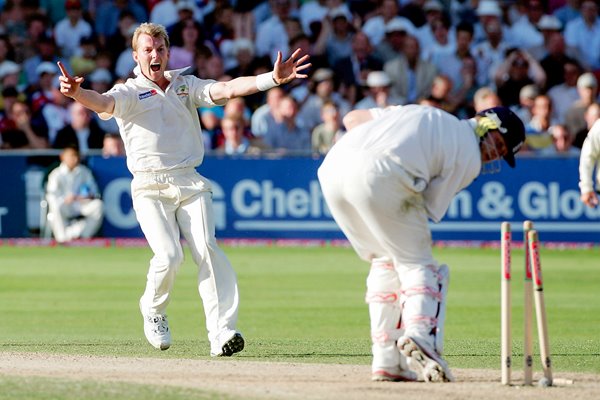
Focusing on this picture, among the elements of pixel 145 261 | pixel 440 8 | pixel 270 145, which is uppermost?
pixel 440 8

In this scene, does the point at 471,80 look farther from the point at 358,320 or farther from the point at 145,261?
the point at 358,320

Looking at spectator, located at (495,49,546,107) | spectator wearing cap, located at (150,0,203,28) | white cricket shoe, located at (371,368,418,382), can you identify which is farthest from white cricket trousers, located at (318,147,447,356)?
spectator wearing cap, located at (150,0,203,28)

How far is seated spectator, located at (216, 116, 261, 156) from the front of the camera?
815 inches

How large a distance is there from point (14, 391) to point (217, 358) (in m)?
2.04

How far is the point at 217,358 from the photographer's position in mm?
9391

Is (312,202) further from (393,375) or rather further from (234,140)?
(393,375)

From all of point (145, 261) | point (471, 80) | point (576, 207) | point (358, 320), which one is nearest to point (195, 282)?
point (145, 261)

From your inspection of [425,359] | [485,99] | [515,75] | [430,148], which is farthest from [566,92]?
[425,359]

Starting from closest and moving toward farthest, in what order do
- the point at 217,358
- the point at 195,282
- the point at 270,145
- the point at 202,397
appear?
the point at 202,397 → the point at 217,358 → the point at 195,282 → the point at 270,145

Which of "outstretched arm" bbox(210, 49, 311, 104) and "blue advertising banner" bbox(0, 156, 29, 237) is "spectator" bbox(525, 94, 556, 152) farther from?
"outstretched arm" bbox(210, 49, 311, 104)

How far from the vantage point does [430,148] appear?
25.3ft

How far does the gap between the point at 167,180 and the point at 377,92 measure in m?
12.1

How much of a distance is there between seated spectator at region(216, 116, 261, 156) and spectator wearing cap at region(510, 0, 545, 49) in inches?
Result: 211

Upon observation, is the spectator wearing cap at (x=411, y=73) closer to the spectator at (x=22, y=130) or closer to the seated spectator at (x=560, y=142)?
the seated spectator at (x=560, y=142)
